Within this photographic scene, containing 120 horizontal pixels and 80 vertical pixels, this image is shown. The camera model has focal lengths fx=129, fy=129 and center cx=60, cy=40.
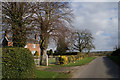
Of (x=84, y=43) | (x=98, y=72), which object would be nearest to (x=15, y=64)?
(x=98, y=72)

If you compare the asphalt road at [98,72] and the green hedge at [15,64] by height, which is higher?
the green hedge at [15,64]

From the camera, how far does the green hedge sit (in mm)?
4871

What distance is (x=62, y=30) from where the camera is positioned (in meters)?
15.3

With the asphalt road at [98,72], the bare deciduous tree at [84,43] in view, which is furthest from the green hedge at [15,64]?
the bare deciduous tree at [84,43]

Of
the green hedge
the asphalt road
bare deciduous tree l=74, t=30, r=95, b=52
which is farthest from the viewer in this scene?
bare deciduous tree l=74, t=30, r=95, b=52

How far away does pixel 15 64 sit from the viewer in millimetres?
5449

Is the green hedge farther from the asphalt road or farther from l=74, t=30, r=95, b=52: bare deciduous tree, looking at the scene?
l=74, t=30, r=95, b=52: bare deciduous tree

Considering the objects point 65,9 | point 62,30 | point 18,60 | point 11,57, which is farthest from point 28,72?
point 65,9

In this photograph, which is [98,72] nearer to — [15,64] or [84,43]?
[15,64]

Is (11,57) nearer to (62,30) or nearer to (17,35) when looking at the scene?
(17,35)

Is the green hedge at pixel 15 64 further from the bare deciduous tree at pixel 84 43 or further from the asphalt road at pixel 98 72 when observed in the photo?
the bare deciduous tree at pixel 84 43

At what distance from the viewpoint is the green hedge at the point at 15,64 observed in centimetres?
487

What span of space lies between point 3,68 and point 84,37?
43.6 m

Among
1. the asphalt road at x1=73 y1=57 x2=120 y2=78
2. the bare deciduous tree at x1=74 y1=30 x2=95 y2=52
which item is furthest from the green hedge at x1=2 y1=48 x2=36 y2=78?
the bare deciduous tree at x1=74 y1=30 x2=95 y2=52
